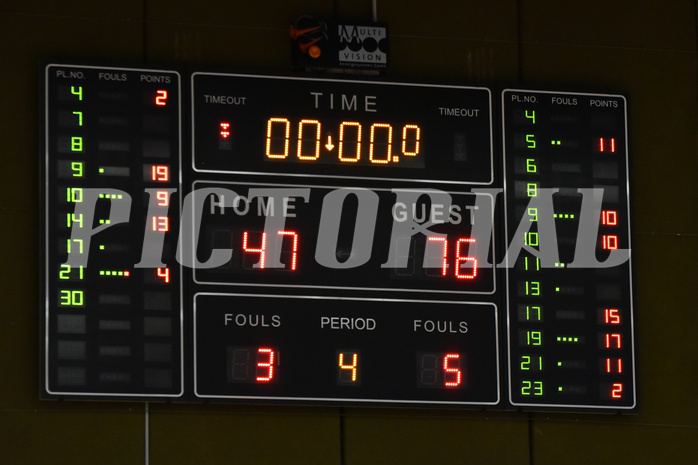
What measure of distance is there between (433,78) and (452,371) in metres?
1.76

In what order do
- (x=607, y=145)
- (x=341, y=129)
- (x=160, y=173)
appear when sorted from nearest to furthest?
(x=160, y=173)
(x=341, y=129)
(x=607, y=145)

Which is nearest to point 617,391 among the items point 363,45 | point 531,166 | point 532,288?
point 532,288

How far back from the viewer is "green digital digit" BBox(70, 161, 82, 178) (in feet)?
31.3

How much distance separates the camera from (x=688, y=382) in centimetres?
1038

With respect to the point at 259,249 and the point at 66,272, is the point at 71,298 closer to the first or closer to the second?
the point at 66,272

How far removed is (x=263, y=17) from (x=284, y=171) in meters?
0.98

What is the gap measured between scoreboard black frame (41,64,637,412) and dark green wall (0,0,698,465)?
187 mm

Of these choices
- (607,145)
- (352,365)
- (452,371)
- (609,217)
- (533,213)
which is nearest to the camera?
(352,365)

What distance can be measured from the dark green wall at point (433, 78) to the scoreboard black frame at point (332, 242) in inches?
7.3

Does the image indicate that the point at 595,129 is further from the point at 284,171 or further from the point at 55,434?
the point at 55,434

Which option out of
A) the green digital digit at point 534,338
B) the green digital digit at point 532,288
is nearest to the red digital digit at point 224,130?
the green digital digit at point 532,288

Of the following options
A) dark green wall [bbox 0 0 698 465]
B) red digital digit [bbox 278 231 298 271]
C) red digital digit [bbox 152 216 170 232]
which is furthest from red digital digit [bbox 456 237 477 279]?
red digital digit [bbox 152 216 170 232]

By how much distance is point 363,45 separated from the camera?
33.3 ft

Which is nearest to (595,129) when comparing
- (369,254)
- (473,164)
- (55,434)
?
(473,164)
